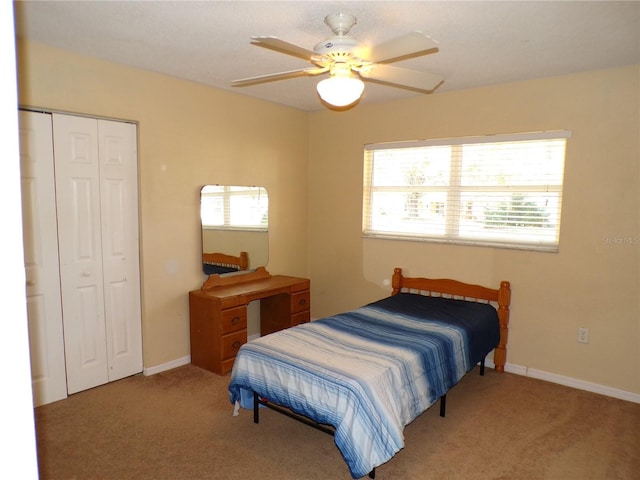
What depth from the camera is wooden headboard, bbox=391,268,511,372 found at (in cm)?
355

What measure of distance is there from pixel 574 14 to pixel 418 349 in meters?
2.01

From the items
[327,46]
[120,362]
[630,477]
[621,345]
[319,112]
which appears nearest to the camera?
[327,46]

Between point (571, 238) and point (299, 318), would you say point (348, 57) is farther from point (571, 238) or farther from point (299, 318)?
point (299, 318)

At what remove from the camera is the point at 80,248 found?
3066 millimetres

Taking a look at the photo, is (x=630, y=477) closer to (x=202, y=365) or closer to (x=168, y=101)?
(x=202, y=365)

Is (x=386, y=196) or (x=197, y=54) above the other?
(x=197, y=54)

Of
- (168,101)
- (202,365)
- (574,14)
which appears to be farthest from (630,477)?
(168,101)

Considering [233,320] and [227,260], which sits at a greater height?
[227,260]

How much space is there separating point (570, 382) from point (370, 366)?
205cm

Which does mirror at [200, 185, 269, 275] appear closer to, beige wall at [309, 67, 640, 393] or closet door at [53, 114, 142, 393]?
closet door at [53, 114, 142, 393]

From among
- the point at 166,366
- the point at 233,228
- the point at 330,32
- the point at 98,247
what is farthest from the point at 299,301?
the point at 330,32

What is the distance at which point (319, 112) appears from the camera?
184 inches

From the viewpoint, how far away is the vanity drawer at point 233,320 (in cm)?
347

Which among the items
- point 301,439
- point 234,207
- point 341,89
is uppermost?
point 341,89
